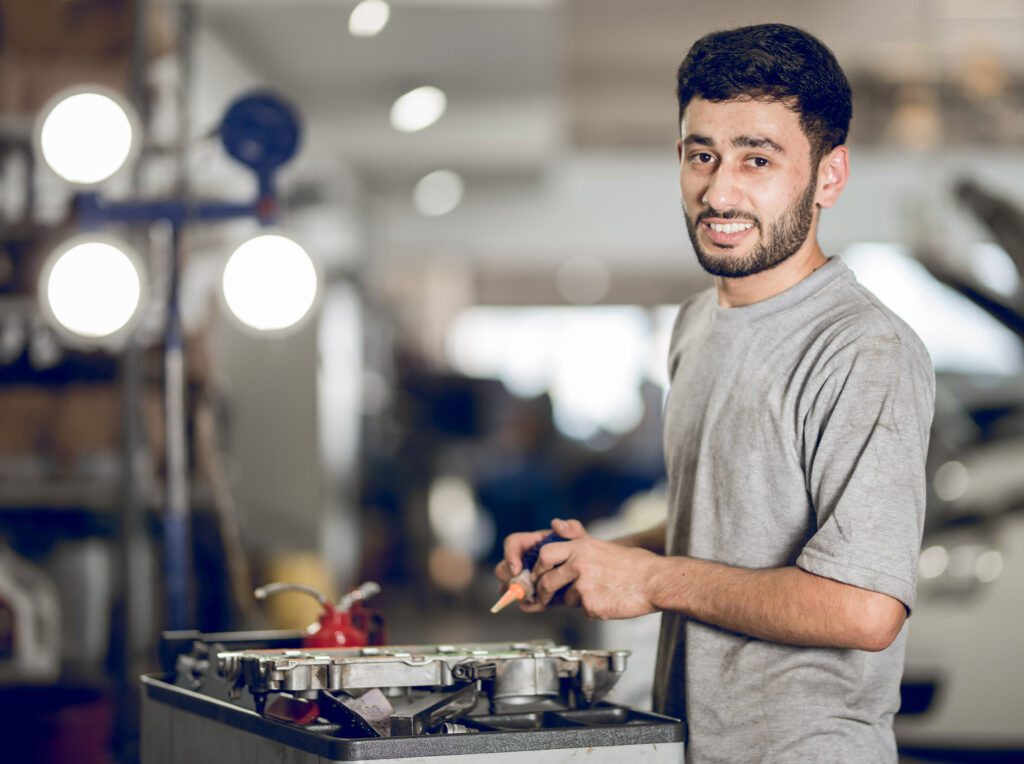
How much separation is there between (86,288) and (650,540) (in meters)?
1.40

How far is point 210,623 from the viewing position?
4.20 metres

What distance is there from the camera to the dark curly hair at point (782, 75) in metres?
1.39

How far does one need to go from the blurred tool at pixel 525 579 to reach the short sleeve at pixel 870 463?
1.01ft

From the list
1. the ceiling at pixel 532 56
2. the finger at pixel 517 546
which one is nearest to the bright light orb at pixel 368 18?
the ceiling at pixel 532 56

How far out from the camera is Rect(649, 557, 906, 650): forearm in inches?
48.1

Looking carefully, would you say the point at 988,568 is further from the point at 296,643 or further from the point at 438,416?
the point at 438,416

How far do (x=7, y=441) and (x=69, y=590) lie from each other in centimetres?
56

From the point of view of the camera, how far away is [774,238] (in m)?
1.42

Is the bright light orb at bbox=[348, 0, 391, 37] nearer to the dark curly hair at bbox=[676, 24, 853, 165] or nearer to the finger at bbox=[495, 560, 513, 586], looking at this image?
the dark curly hair at bbox=[676, 24, 853, 165]

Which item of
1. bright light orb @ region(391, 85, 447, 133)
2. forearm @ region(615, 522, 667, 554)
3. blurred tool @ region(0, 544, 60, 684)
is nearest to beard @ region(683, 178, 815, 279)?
Result: forearm @ region(615, 522, 667, 554)

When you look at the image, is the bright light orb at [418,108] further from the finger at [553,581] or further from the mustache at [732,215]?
the finger at [553,581]

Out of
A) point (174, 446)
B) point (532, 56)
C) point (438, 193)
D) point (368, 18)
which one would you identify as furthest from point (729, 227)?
point (438, 193)

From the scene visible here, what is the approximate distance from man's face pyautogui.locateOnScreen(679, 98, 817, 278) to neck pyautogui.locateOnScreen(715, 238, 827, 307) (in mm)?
16

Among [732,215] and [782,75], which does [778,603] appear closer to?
[732,215]
